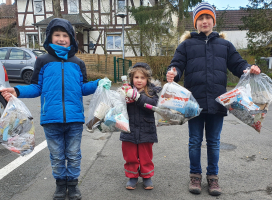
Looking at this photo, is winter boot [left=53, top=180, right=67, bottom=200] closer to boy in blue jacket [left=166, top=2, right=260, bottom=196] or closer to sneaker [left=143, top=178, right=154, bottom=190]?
sneaker [left=143, top=178, right=154, bottom=190]

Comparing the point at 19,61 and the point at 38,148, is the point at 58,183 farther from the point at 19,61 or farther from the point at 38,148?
the point at 19,61

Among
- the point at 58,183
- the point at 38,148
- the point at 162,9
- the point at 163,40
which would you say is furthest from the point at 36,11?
the point at 58,183

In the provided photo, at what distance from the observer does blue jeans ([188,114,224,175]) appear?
2867 millimetres

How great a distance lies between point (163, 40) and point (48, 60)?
1411cm

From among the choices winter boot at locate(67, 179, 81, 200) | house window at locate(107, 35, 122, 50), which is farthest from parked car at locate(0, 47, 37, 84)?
house window at locate(107, 35, 122, 50)

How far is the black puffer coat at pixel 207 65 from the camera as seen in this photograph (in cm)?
279

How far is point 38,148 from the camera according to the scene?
4328mm

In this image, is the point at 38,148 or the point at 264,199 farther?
the point at 38,148

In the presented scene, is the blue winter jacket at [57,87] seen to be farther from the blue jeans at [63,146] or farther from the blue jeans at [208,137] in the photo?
the blue jeans at [208,137]

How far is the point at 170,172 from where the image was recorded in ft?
11.2

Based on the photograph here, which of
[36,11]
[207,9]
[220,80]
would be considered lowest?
[220,80]

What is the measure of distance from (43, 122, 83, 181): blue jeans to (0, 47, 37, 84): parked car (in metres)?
10.5

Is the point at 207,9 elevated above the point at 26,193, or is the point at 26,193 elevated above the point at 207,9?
the point at 207,9

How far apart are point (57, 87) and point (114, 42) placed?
24.6 m
